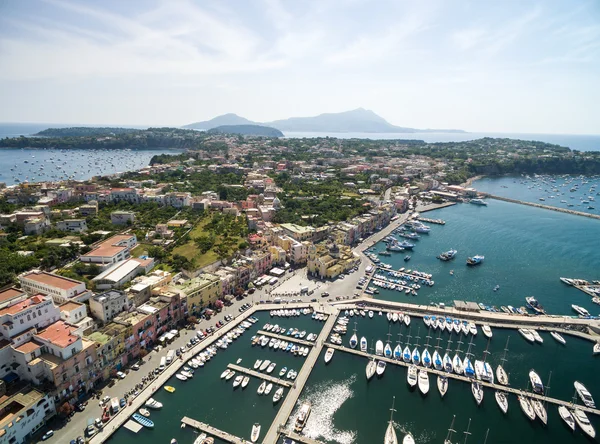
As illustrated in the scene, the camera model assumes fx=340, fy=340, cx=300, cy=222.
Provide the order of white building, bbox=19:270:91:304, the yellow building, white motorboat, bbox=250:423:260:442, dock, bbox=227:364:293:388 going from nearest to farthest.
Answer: white motorboat, bbox=250:423:260:442 < dock, bbox=227:364:293:388 < white building, bbox=19:270:91:304 < the yellow building

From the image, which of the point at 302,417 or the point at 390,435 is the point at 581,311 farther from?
the point at 302,417

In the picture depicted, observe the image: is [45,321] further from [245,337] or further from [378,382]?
[378,382]

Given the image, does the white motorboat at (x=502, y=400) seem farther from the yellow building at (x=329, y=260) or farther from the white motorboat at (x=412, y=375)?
the yellow building at (x=329, y=260)

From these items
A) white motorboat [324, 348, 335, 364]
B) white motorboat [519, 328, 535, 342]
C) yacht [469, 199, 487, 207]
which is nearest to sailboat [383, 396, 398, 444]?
white motorboat [324, 348, 335, 364]

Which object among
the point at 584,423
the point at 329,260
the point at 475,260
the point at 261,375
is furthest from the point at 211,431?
the point at 475,260

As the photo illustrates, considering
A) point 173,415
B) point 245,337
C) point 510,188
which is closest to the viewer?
point 173,415

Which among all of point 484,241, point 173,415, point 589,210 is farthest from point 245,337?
point 589,210

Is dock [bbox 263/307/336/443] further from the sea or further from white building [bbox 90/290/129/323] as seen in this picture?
white building [bbox 90/290/129/323]
